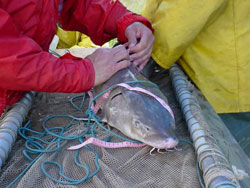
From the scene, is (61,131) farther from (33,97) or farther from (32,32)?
(32,32)

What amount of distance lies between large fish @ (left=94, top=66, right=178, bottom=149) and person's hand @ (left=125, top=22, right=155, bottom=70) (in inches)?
6.1

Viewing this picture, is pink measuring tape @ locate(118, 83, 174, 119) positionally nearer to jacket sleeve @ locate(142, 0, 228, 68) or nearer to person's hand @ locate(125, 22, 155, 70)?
person's hand @ locate(125, 22, 155, 70)

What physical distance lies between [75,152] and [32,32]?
2.44 feet

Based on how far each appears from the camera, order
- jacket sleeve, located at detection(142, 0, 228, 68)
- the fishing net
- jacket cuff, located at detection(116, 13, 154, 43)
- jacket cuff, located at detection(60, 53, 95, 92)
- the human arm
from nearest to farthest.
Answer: the fishing net, jacket cuff, located at detection(60, 53, 95, 92), jacket sleeve, located at detection(142, 0, 228, 68), the human arm, jacket cuff, located at detection(116, 13, 154, 43)

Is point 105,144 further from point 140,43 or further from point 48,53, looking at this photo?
point 140,43

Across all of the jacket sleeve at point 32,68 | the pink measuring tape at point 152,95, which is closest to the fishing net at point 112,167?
the pink measuring tape at point 152,95

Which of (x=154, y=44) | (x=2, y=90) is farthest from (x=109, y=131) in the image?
(x=154, y=44)

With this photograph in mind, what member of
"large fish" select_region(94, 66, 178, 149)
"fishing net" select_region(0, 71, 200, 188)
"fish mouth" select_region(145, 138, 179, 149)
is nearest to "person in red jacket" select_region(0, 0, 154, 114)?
"large fish" select_region(94, 66, 178, 149)

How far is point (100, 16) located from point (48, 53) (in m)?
0.76

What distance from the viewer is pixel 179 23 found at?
2.00 metres

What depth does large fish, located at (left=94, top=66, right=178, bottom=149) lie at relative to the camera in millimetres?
1501

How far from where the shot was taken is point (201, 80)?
7.06 ft

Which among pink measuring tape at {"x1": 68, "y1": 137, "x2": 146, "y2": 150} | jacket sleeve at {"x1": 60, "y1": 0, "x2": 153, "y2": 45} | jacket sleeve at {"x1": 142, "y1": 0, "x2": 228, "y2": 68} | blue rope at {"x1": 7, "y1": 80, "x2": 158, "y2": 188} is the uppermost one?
jacket sleeve at {"x1": 142, "y1": 0, "x2": 228, "y2": 68}

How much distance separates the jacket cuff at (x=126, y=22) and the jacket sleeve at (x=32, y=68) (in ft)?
1.83
